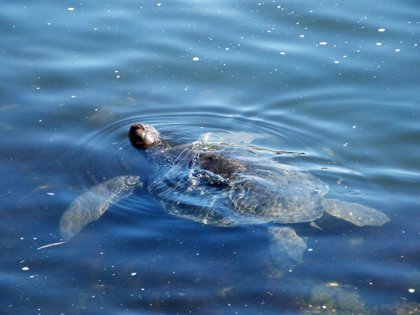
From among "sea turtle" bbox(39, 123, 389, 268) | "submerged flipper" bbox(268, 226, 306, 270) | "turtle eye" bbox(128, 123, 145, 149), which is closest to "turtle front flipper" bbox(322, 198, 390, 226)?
"sea turtle" bbox(39, 123, 389, 268)

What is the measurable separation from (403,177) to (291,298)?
6.13ft

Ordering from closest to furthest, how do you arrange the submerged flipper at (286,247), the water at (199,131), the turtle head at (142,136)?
the water at (199,131) → the submerged flipper at (286,247) → the turtle head at (142,136)

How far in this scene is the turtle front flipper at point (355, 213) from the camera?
20.9 ft

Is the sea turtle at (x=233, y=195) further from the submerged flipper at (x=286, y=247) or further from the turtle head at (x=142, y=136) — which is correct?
the turtle head at (x=142, y=136)

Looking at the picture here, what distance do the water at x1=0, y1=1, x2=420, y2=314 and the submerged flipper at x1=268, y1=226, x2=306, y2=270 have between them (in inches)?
3.3

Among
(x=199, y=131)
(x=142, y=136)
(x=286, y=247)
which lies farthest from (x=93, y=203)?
(x=286, y=247)

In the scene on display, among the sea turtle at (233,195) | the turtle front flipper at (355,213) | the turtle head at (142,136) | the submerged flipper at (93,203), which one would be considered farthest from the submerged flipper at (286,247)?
the turtle head at (142,136)

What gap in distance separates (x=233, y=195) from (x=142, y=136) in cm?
125

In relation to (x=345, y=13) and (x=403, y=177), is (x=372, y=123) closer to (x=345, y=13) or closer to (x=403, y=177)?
(x=403, y=177)

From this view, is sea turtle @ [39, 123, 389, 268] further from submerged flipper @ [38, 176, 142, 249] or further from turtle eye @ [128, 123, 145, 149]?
turtle eye @ [128, 123, 145, 149]

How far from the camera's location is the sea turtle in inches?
252

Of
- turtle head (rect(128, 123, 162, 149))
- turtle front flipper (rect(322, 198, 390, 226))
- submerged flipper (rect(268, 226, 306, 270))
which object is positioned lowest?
submerged flipper (rect(268, 226, 306, 270))

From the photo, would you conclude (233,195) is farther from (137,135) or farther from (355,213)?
(137,135)

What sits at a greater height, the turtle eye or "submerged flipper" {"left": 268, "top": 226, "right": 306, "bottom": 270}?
the turtle eye
